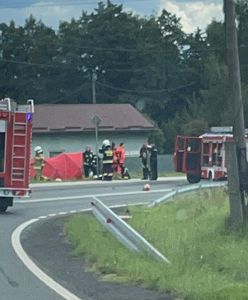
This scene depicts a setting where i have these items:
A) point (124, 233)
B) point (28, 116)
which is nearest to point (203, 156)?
point (28, 116)

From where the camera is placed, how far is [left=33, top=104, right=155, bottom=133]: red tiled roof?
63.7 meters

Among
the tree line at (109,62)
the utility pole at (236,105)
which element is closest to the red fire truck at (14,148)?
the utility pole at (236,105)

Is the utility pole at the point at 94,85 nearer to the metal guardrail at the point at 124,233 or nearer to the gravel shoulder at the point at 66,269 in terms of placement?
the gravel shoulder at the point at 66,269

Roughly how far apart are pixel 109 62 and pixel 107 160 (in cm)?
4738

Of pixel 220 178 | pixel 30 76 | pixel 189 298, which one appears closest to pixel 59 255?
pixel 189 298

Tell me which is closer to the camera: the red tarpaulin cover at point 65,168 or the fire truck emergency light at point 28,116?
the fire truck emergency light at point 28,116

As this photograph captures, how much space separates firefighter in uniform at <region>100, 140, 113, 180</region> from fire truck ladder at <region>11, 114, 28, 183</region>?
14.4m

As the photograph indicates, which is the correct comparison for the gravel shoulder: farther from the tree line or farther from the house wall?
the tree line

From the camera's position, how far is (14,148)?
2322 cm

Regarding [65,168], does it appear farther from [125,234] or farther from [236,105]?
[125,234]

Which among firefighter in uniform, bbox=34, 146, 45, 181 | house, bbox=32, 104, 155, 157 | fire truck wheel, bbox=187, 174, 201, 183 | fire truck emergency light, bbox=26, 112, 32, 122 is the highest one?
house, bbox=32, 104, 155, 157

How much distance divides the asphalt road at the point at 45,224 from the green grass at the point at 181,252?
0.58 m

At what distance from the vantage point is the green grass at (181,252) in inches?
419

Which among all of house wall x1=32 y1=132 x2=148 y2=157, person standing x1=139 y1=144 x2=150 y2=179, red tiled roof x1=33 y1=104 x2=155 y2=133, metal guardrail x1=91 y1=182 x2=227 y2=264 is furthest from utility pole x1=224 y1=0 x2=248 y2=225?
house wall x1=32 y1=132 x2=148 y2=157
